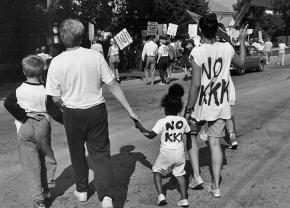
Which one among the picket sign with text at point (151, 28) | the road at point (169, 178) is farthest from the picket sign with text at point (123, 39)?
the road at point (169, 178)

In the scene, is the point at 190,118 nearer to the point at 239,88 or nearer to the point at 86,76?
the point at 86,76

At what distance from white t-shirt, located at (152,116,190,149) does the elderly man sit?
0.33 meters

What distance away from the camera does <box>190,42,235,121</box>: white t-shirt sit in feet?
15.7

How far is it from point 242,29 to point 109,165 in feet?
7.11

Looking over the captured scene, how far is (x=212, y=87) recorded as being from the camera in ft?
15.9

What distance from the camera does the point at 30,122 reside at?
4.50 m

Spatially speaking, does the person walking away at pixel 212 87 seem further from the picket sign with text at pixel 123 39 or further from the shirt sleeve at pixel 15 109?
the picket sign with text at pixel 123 39

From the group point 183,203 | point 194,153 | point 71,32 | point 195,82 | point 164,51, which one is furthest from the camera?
point 164,51

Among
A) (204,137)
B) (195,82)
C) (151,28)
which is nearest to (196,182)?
(195,82)

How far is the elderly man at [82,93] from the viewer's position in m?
4.30

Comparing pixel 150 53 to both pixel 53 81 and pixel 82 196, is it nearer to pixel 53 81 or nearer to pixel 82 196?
pixel 82 196

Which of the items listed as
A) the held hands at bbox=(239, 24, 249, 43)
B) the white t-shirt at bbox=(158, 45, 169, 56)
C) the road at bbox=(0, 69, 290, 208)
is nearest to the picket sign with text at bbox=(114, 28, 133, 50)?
the white t-shirt at bbox=(158, 45, 169, 56)

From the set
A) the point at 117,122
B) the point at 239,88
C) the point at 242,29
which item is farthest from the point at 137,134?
the point at 239,88

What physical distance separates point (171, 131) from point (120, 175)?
4.50ft
